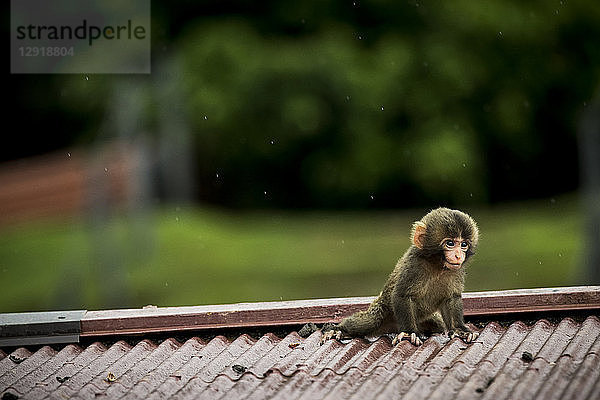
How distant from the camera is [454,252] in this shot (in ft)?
16.1

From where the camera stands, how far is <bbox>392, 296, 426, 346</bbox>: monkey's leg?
15.8 ft

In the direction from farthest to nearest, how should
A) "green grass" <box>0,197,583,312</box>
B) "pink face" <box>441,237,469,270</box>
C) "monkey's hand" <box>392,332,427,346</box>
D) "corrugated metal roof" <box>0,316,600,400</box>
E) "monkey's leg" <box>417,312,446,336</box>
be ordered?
"green grass" <box>0,197,583,312</box> → "monkey's leg" <box>417,312,446,336</box> → "pink face" <box>441,237,469,270</box> → "monkey's hand" <box>392,332,427,346</box> → "corrugated metal roof" <box>0,316,600,400</box>

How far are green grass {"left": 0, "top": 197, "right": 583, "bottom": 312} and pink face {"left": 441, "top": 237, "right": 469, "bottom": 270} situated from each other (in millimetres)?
6315

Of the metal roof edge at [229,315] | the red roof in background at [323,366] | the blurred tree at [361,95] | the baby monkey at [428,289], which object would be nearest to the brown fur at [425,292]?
the baby monkey at [428,289]

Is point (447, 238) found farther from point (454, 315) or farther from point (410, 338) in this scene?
point (410, 338)

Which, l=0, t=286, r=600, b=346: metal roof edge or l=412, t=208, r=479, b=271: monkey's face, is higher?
l=412, t=208, r=479, b=271: monkey's face

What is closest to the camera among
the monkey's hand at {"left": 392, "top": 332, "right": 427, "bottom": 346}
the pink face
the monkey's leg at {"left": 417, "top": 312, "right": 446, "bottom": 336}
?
the monkey's hand at {"left": 392, "top": 332, "right": 427, "bottom": 346}

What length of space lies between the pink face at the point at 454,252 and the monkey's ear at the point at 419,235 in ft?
0.35

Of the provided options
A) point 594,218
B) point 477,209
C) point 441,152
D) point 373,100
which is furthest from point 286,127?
point 594,218

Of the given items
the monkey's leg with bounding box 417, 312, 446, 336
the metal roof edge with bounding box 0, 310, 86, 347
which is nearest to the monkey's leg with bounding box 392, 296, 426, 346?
the monkey's leg with bounding box 417, 312, 446, 336

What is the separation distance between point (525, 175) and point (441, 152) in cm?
304

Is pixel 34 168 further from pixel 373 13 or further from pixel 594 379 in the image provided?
pixel 594 379

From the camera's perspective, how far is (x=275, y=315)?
17.1ft

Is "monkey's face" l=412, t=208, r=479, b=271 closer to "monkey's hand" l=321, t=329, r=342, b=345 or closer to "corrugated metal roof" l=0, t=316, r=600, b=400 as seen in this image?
"corrugated metal roof" l=0, t=316, r=600, b=400
